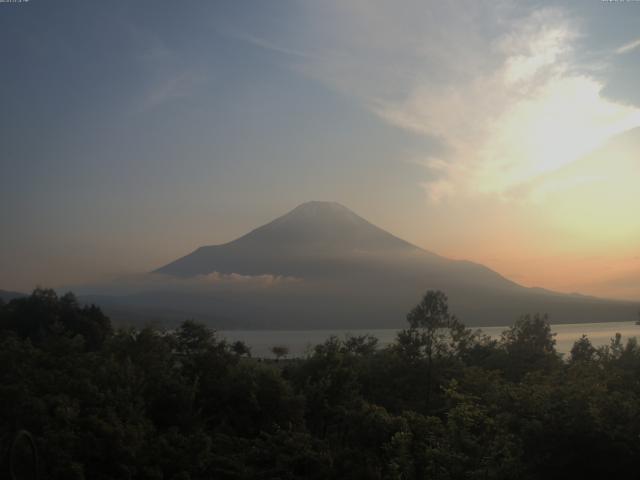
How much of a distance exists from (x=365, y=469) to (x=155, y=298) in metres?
195

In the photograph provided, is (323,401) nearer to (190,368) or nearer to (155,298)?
(190,368)

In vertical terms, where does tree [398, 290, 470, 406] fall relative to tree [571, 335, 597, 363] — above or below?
above

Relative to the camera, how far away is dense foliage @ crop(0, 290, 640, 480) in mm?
9031

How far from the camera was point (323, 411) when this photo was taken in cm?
1741

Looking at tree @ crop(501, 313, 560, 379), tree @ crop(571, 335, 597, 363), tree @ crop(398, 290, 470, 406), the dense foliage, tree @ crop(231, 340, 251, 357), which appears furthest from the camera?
tree @ crop(231, 340, 251, 357)

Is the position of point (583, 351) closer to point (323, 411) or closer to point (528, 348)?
point (528, 348)

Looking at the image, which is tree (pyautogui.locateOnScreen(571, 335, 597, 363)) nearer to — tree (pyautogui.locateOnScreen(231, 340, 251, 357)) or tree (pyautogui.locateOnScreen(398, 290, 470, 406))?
tree (pyautogui.locateOnScreen(398, 290, 470, 406))

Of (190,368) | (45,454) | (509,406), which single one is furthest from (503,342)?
(45,454)

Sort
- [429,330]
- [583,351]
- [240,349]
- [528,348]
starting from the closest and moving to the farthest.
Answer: [429,330], [528,348], [583,351], [240,349]

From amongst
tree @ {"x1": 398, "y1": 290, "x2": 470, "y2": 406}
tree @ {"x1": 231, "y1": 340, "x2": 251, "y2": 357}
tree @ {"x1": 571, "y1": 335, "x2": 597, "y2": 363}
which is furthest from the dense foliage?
tree @ {"x1": 231, "y1": 340, "x2": 251, "y2": 357}

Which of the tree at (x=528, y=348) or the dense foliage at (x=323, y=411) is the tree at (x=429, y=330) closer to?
the dense foliage at (x=323, y=411)

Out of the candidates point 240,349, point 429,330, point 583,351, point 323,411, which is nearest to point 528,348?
point 429,330

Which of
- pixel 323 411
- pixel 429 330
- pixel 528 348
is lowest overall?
pixel 323 411

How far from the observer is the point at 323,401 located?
57.7 ft
